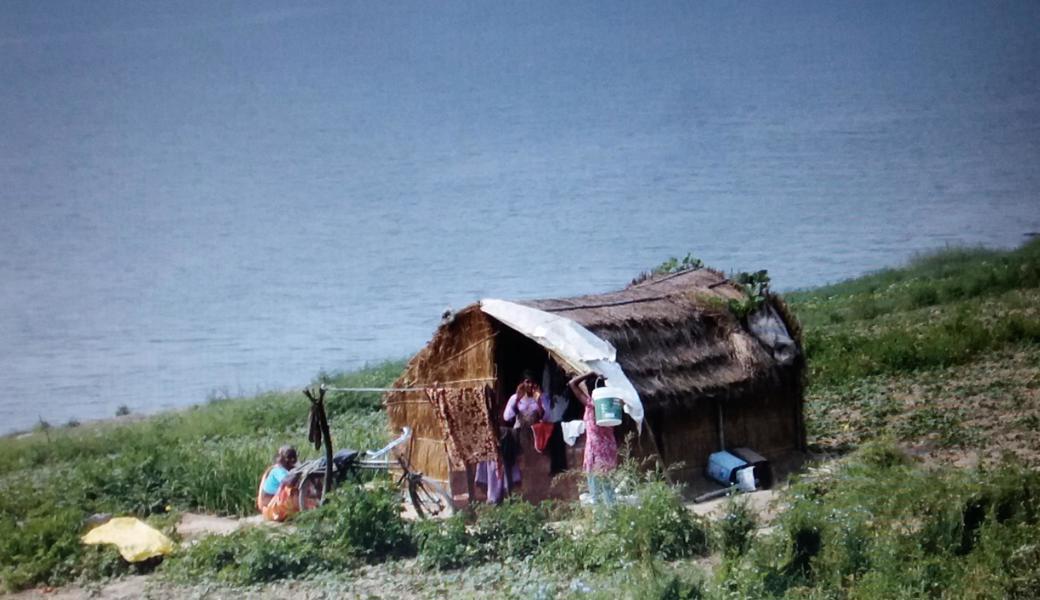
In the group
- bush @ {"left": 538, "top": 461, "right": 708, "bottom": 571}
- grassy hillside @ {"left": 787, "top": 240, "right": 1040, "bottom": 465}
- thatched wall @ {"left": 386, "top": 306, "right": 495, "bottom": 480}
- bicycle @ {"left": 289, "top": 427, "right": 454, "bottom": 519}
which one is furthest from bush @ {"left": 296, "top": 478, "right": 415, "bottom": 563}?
grassy hillside @ {"left": 787, "top": 240, "right": 1040, "bottom": 465}

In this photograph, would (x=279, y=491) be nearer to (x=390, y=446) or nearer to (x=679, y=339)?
(x=390, y=446)

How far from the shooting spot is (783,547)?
23.3 ft

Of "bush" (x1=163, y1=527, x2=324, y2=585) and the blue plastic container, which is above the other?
the blue plastic container


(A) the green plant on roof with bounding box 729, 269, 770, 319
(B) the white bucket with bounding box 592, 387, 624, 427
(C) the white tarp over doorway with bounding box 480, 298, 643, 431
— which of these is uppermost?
(A) the green plant on roof with bounding box 729, 269, 770, 319

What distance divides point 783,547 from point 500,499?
3278mm

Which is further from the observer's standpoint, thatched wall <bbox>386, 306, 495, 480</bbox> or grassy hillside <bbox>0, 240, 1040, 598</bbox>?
thatched wall <bbox>386, 306, 495, 480</bbox>

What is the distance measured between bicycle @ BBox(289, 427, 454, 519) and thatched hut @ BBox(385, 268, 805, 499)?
0.27 meters

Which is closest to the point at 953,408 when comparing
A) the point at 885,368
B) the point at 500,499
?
the point at 885,368

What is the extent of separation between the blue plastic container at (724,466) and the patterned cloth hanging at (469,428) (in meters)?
1.75

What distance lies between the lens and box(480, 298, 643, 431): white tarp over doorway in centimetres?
920

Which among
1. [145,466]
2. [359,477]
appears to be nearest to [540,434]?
[359,477]

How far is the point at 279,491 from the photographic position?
32.6ft

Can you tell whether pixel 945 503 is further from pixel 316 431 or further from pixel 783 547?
pixel 316 431

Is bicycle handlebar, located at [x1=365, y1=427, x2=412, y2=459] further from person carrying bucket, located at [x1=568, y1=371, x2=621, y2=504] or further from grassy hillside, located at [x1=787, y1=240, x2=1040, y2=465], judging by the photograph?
grassy hillside, located at [x1=787, y1=240, x2=1040, y2=465]
